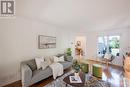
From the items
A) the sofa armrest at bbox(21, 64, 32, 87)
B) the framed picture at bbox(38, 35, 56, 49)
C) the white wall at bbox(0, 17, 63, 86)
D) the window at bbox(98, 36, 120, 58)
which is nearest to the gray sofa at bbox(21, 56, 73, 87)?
the sofa armrest at bbox(21, 64, 32, 87)

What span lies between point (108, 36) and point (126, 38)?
3.58ft

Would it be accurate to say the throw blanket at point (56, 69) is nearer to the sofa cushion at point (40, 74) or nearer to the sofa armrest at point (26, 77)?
the sofa cushion at point (40, 74)

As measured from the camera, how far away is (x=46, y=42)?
453cm

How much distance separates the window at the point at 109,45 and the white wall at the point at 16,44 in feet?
14.4

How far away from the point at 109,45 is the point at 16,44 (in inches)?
220

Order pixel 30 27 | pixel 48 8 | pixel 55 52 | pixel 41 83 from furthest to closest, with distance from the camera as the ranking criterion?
pixel 55 52 < pixel 30 27 < pixel 41 83 < pixel 48 8

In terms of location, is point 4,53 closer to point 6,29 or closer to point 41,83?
point 6,29

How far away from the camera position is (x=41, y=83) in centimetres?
329

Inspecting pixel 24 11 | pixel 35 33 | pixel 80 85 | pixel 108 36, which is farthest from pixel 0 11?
pixel 108 36

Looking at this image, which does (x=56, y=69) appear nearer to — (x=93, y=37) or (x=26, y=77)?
(x=26, y=77)

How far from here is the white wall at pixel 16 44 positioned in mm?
3018

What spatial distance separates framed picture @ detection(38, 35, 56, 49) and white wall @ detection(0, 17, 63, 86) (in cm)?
16

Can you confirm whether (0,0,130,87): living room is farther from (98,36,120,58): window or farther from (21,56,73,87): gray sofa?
(98,36,120,58): window

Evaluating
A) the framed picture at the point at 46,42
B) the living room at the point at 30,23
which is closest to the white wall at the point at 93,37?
the framed picture at the point at 46,42
